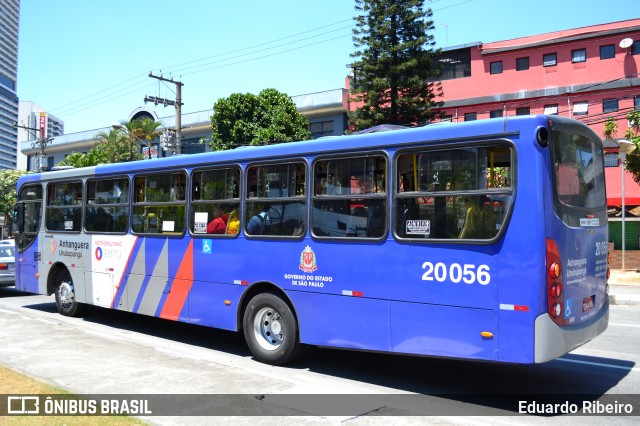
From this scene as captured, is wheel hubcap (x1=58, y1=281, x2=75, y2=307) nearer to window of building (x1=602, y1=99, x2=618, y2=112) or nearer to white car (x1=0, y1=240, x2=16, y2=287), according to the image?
white car (x1=0, y1=240, x2=16, y2=287)

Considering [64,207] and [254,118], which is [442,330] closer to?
[64,207]

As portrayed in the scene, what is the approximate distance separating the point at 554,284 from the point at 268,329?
3.95 metres

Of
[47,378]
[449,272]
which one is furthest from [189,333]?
[449,272]

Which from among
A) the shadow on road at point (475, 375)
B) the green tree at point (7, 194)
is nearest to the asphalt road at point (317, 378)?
the shadow on road at point (475, 375)

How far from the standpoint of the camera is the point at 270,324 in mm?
7789

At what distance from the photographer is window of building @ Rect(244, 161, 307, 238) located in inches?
295

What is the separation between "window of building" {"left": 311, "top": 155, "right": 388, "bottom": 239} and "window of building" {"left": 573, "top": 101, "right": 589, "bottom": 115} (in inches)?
1312

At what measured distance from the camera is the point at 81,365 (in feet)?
24.7

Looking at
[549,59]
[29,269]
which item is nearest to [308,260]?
[29,269]

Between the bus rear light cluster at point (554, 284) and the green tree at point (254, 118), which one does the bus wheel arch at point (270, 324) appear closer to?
the bus rear light cluster at point (554, 284)

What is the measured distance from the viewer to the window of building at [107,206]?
10367 mm

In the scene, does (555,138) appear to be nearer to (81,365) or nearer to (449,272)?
(449,272)

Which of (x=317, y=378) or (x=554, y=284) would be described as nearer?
(x=554, y=284)

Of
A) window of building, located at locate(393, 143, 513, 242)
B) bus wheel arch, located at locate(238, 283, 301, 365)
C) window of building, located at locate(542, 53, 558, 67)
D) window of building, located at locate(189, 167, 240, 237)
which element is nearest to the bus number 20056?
Result: window of building, located at locate(393, 143, 513, 242)
